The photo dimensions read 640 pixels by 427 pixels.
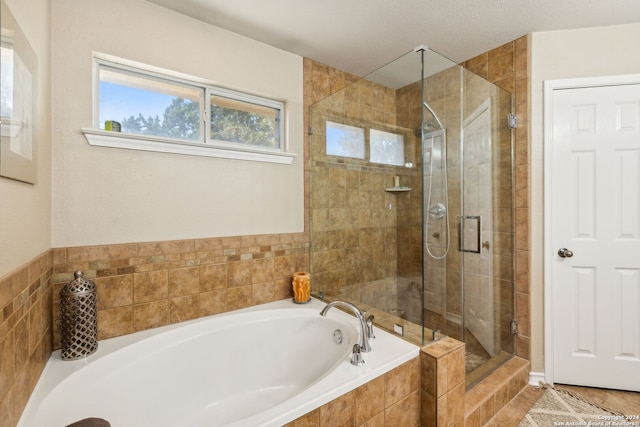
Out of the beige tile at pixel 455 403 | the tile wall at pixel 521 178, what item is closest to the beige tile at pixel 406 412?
the beige tile at pixel 455 403

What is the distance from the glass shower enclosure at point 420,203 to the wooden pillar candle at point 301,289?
16cm

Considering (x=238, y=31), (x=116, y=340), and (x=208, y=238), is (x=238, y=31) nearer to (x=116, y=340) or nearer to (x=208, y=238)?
(x=208, y=238)

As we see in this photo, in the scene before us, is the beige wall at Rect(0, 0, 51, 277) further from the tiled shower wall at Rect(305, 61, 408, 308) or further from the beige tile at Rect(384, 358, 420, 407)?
the tiled shower wall at Rect(305, 61, 408, 308)

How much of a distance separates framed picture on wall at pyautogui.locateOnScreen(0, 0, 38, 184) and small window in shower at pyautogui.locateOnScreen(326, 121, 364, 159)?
67.1 inches

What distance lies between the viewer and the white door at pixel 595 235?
195cm

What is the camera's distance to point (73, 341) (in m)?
1.40

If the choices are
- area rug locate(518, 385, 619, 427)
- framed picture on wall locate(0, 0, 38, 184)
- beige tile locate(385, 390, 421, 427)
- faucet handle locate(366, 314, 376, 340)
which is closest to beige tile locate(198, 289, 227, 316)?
faucet handle locate(366, 314, 376, 340)

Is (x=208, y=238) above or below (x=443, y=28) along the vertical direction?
below

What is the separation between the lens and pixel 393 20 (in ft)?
6.42

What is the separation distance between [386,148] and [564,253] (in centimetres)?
144

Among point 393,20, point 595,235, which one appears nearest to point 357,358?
point 595,235

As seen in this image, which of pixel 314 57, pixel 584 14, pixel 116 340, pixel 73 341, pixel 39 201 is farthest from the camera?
pixel 314 57

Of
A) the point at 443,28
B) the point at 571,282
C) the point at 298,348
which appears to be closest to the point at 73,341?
the point at 298,348

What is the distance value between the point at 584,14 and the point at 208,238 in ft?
9.27
